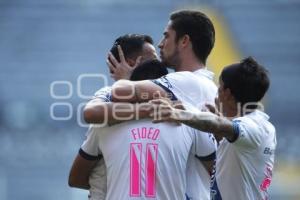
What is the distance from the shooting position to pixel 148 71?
248cm

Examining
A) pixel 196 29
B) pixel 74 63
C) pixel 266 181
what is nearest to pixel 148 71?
pixel 196 29

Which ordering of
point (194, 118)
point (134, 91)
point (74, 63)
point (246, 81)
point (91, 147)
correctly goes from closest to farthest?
point (194, 118) < point (134, 91) < point (91, 147) < point (246, 81) < point (74, 63)

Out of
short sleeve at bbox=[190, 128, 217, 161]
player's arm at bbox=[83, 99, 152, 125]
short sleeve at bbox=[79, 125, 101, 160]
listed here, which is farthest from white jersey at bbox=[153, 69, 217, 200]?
Answer: short sleeve at bbox=[79, 125, 101, 160]

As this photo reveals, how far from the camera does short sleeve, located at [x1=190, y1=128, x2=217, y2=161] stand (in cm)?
245

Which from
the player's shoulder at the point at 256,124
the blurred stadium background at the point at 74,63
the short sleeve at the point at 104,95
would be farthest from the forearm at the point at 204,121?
the blurred stadium background at the point at 74,63

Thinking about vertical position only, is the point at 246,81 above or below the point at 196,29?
below

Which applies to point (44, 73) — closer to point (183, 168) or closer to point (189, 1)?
point (189, 1)

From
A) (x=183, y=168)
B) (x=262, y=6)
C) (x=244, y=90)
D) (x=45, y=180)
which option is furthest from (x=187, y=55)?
(x=262, y=6)

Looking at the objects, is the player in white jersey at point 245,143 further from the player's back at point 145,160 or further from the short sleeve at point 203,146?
the player's back at point 145,160

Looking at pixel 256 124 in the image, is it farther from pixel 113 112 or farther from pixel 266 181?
pixel 113 112

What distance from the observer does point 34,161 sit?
5.68 m

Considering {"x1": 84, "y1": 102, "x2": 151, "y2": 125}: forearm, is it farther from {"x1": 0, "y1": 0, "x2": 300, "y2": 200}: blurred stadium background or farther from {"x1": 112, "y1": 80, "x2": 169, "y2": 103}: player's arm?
{"x1": 0, "y1": 0, "x2": 300, "y2": 200}: blurred stadium background

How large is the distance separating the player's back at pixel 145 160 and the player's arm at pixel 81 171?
84 mm

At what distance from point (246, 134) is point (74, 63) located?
12.1 feet
